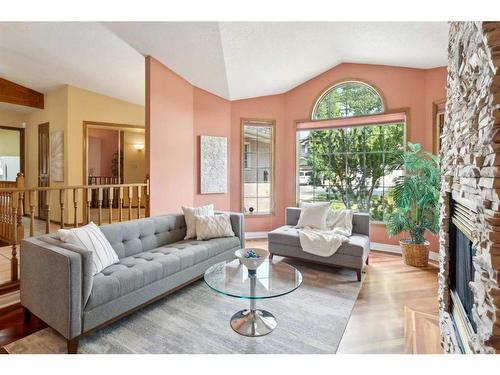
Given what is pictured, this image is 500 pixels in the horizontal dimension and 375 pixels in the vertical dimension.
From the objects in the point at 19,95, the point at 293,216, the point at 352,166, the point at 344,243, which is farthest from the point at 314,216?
the point at 19,95

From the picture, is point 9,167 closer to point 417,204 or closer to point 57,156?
point 57,156

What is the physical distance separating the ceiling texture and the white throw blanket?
2.27 meters

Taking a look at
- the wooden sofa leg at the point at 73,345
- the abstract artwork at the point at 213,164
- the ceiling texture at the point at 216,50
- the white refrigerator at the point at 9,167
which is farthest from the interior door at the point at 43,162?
the wooden sofa leg at the point at 73,345

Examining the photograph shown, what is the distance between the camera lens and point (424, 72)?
13.0ft

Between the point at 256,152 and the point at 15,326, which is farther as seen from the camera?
the point at 256,152

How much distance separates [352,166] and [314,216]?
1.45m

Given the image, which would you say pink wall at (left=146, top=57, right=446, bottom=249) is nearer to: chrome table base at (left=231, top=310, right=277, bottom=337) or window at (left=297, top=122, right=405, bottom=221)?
window at (left=297, top=122, right=405, bottom=221)

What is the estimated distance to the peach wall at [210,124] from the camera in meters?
4.68

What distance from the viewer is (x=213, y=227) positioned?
336 centimetres

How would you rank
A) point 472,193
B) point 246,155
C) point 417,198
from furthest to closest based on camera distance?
point 246,155
point 417,198
point 472,193

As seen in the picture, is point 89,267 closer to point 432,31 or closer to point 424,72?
point 432,31

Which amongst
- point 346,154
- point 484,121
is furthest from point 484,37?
point 346,154

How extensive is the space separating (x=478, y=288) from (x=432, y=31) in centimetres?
282
